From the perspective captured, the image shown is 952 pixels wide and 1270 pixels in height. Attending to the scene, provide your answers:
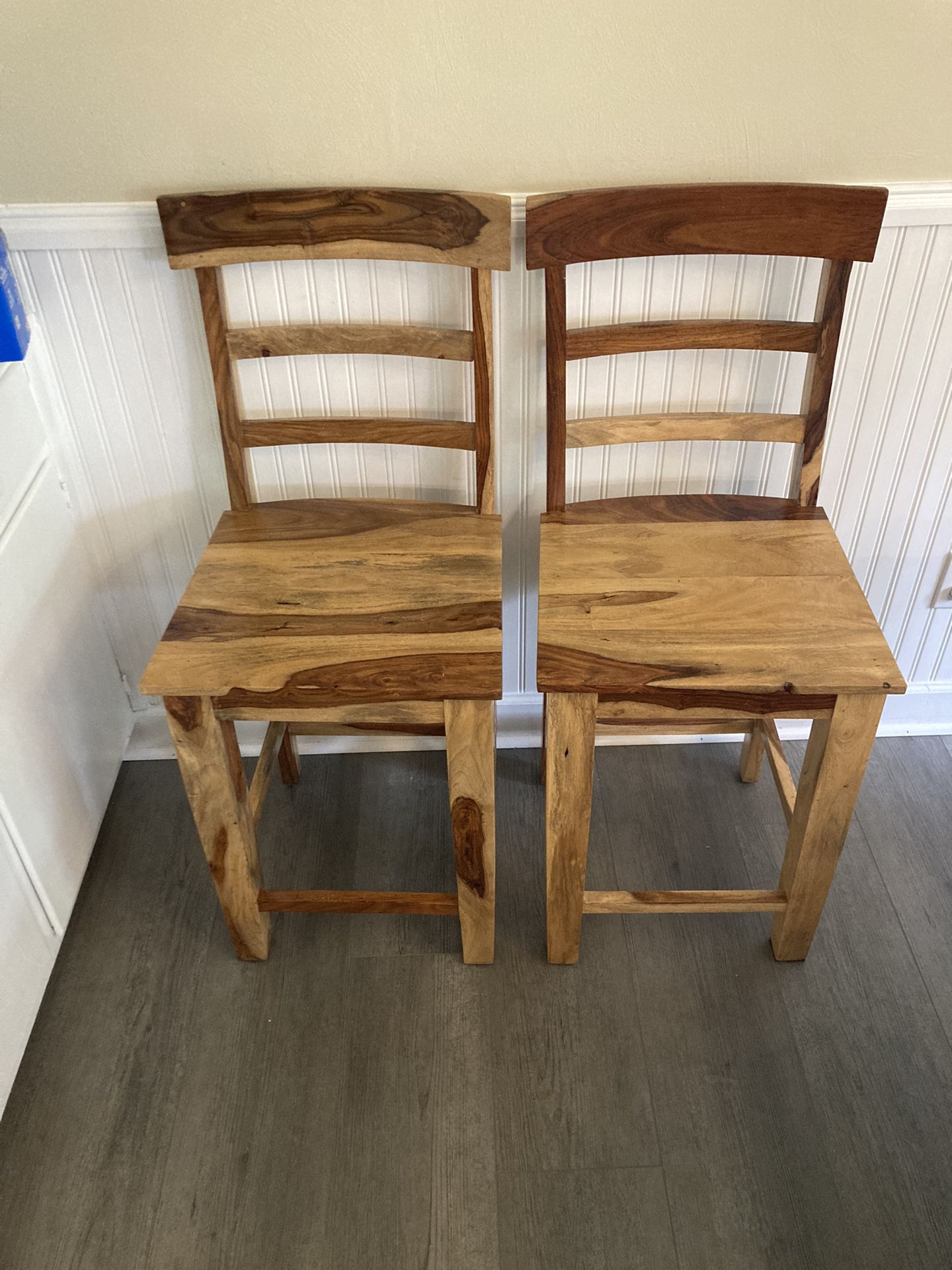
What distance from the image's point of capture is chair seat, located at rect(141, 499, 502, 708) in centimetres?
121

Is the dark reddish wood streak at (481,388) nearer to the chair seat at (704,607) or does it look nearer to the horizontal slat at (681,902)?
the chair seat at (704,607)

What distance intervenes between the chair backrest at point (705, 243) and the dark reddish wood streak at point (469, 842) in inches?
21.3

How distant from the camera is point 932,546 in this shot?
5.64ft

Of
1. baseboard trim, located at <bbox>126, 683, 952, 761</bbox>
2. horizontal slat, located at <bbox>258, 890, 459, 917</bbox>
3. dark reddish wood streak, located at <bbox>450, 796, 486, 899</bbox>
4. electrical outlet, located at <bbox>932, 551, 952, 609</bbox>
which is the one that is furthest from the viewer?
baseboard trim, located at <bbox>126, 683, 952, 761</bbox>

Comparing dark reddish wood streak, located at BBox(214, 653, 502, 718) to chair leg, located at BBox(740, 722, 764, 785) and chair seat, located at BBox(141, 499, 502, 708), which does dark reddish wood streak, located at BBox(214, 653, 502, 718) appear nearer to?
chair seat, located at BBox(141, 499, 502, 708)

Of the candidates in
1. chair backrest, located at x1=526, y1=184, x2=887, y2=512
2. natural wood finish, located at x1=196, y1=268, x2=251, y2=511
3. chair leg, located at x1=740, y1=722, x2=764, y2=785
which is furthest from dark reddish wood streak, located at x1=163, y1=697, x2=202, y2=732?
chair leg, located at x1=740, y1=722, x2=764, y2=785

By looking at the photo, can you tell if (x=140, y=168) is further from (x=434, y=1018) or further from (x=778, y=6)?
(x=434, y=1018)

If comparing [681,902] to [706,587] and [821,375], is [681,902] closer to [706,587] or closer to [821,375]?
[706,587]

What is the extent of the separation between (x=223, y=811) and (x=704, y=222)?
1032mm

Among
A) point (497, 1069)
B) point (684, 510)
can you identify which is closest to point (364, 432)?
point (684, 510)

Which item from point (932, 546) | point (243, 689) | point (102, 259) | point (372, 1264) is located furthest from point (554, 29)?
point (372, 1264)

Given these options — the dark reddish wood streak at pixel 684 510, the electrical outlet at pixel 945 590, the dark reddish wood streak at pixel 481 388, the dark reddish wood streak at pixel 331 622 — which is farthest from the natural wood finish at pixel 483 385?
the electrical outlet at pixel 945 590

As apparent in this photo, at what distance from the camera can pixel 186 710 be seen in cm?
124

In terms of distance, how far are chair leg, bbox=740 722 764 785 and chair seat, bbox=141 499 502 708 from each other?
0.66m
